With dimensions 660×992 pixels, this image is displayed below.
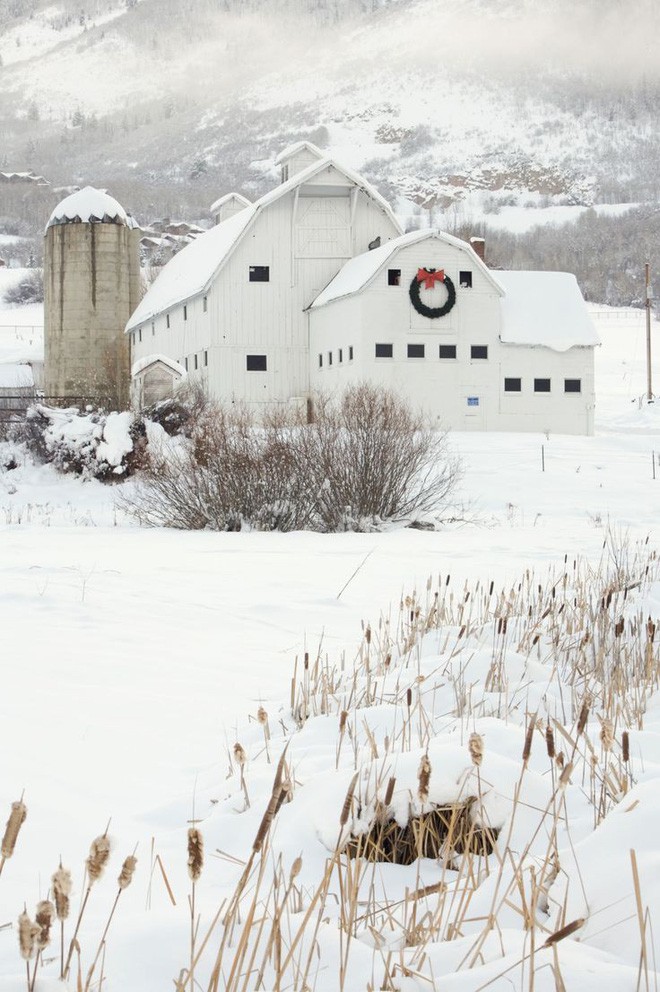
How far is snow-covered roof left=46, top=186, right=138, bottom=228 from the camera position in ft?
143

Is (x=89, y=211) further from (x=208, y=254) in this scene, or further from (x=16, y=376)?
(x=16, y=376)

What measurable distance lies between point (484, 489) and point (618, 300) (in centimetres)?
9572

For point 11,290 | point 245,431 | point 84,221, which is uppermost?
point 11,290

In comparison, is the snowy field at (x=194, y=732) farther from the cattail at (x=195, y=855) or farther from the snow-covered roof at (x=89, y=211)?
the snow-covered roof at (x=89, y=211)

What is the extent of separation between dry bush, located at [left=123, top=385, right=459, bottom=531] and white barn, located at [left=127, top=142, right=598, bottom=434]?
17135 millimetres

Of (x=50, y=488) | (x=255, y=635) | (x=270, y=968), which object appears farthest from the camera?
(x=50, y=488)

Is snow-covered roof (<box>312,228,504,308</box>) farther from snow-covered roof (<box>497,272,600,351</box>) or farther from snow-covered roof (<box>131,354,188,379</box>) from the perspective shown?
snow-covered roof (<box>131,354,188,379</box>)

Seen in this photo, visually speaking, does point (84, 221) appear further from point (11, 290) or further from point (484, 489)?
point (11, 290)

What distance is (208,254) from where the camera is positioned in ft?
141

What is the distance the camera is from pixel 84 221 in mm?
43688

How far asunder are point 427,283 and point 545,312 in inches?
194

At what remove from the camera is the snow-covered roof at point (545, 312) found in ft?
129

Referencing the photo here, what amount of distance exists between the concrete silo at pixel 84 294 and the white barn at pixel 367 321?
12.2ft

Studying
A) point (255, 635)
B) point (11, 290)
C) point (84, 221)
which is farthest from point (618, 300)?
point (255, 635)
